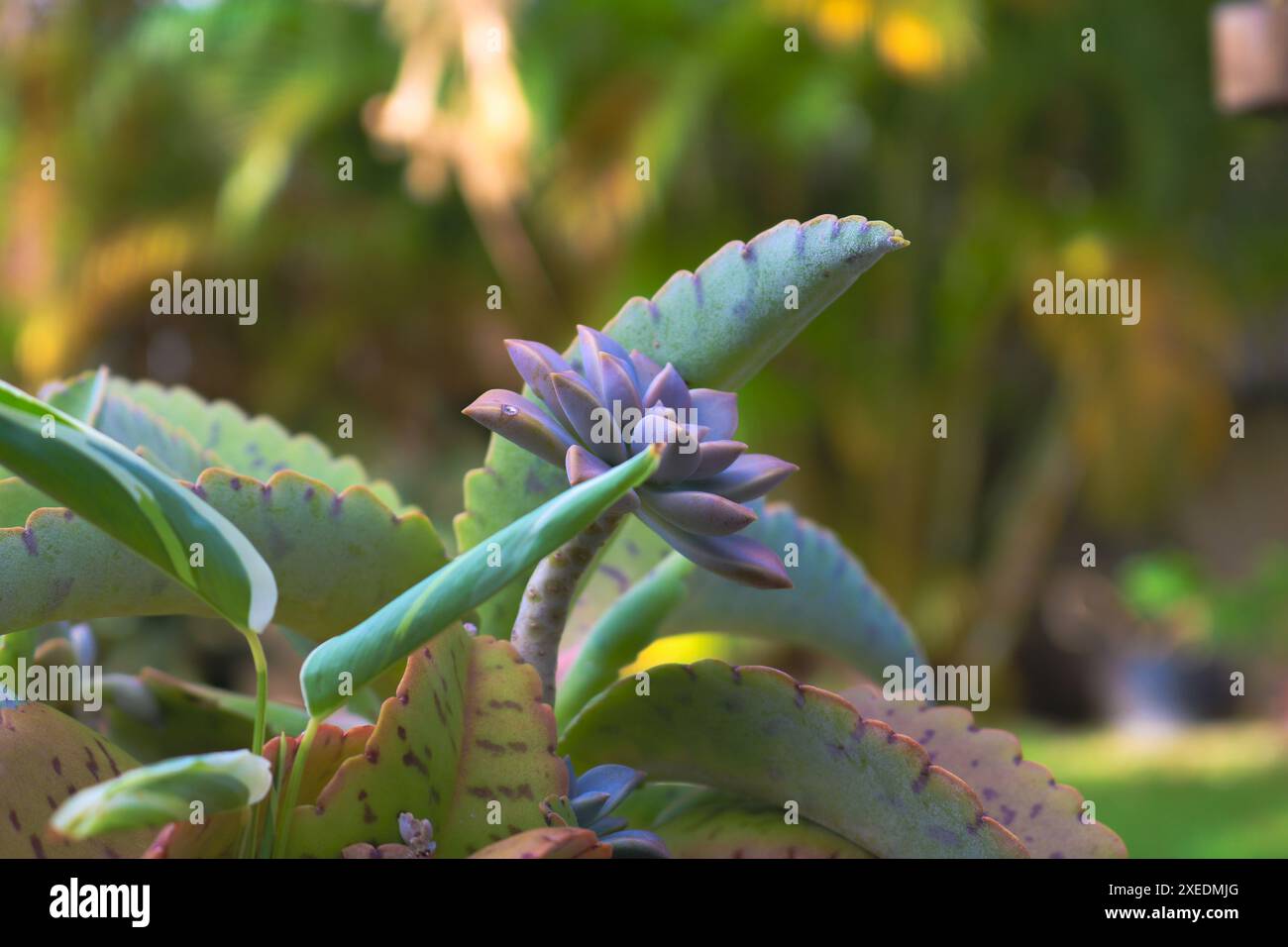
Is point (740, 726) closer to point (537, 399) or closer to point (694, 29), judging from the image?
point (537, 399)

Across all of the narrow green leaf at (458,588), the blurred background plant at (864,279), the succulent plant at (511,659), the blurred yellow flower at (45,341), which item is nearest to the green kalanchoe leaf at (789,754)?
the succulent plant at (511,659)

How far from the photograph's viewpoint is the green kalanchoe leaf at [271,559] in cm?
35

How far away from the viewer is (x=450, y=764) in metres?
0.35

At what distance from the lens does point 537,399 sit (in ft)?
1.23

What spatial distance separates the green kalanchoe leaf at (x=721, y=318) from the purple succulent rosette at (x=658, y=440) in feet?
0.09

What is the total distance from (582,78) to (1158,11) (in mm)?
2330

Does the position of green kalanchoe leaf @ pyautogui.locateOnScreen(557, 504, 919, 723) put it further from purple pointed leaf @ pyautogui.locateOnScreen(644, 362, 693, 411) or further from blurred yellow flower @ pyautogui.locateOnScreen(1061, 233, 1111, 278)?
blurred yellow flower @ pyautogui.locateOnScreen(1061, 233, 1111, 278)

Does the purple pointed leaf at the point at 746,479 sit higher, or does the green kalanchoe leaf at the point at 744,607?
the purple pointed leaf at the point at 746,479

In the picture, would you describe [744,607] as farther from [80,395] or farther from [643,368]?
[80,395]

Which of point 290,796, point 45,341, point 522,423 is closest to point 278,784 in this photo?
point 290,796

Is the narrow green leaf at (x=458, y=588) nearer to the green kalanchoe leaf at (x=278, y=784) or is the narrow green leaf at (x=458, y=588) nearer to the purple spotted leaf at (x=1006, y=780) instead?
the green kalanchoe leaf at (x=278, y=784)

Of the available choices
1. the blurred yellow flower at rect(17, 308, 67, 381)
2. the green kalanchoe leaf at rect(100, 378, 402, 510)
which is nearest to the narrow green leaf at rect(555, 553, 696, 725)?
the green kalanchoe leaf at rect(100, 378, 402, 510)

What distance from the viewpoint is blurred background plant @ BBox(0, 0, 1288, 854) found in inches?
197
